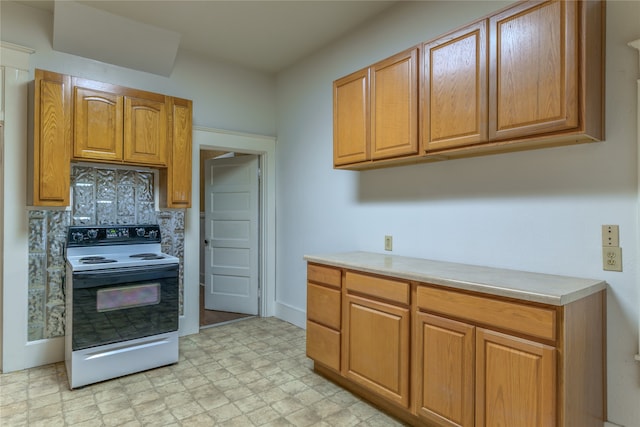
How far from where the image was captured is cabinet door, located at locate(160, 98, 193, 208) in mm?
3283

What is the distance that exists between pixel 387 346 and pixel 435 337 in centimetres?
Result: 37

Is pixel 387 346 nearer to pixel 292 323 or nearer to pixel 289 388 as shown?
pixel 289 388

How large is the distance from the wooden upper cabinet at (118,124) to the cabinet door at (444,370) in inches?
102

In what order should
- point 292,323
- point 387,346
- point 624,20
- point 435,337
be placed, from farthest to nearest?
1. point 292,323
2. point 387,346
3. point 435,337
4. point 624,20

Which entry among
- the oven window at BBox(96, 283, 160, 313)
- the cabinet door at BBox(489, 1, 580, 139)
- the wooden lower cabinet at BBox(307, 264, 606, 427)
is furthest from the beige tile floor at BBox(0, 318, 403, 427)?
the cabinet door at BBox(489, 1, 580, 139)

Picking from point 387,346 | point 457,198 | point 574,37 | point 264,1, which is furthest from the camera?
point 264,1

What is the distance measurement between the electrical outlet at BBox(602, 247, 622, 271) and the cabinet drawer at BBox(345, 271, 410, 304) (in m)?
0.98

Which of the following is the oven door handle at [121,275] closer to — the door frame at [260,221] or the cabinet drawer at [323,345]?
the door frame at [260,221]

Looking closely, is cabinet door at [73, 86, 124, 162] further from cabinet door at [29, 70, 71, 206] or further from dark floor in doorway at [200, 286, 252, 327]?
dark floor in doorway at [200, 286, 252, 327]

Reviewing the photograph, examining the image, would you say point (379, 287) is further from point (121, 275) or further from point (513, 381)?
point (121, 275)

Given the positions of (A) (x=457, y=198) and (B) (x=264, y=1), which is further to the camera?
(B) (x=264, y=1)

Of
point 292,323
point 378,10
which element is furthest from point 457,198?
point 292,323

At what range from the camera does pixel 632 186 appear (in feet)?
5.71

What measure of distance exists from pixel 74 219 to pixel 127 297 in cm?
94
